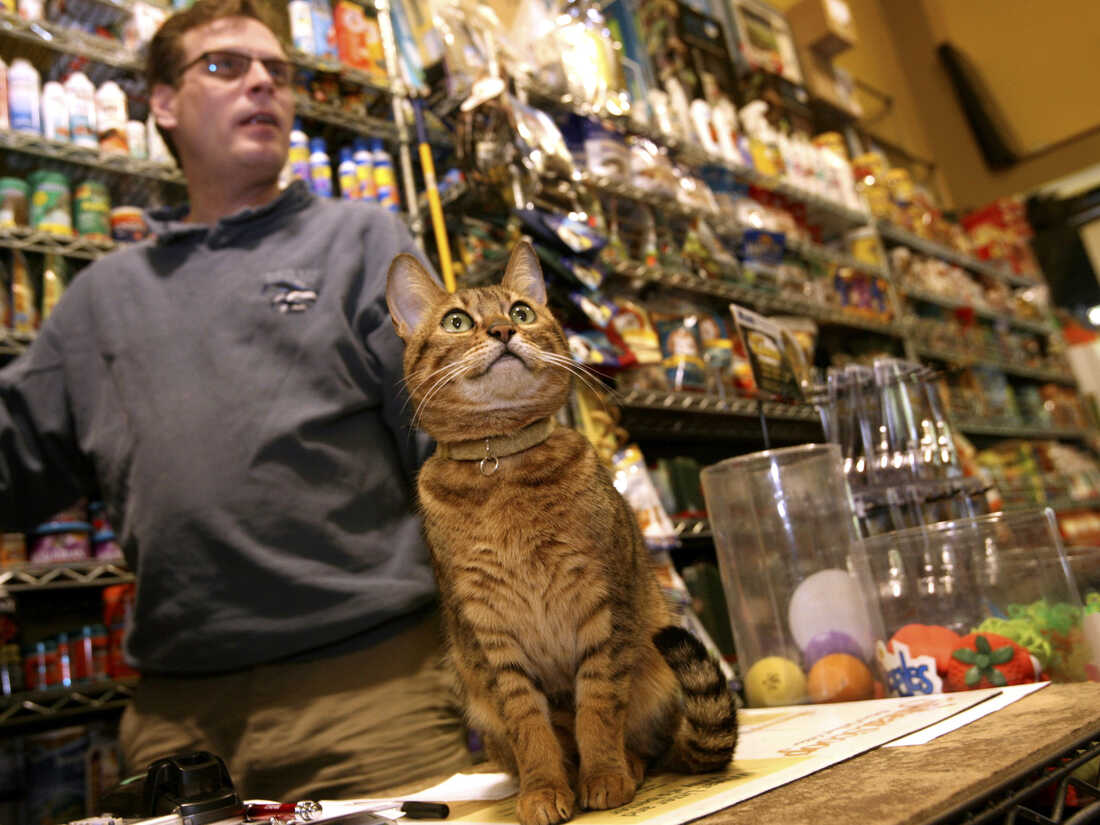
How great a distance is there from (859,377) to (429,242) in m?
1.36

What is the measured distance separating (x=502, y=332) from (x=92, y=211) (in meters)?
1.69

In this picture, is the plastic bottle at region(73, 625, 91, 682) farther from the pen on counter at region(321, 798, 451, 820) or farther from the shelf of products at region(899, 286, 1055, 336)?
the shelf of products at region(899, 286, 1055, 336)

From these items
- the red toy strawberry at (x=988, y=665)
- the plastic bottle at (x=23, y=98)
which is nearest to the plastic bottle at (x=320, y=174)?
the plastic bottle at (x=23, y=98)

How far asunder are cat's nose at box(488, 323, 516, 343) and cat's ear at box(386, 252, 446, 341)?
0.13 m

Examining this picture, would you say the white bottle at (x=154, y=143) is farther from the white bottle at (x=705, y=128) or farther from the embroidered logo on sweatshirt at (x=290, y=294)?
the white bottle at (x=705, y=128)

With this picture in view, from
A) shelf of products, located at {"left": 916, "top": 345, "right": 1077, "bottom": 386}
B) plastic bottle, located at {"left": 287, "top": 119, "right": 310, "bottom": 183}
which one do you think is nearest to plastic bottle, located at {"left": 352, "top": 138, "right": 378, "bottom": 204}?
plastic bottle, located at {"left": 287, "top": 119, "right": 310, "bottom": 183}

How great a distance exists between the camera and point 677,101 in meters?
3.18

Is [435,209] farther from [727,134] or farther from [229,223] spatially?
[727,134]

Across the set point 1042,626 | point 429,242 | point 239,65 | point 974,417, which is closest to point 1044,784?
point 1042,626

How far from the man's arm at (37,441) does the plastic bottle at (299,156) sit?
3.33ft

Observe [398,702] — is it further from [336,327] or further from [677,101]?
[677,101]

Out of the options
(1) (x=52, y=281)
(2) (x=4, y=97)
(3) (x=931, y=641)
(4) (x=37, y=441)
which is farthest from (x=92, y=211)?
(3) (x=931, y=641)

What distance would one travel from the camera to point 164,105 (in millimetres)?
1638

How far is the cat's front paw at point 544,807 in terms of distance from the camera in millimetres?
643
